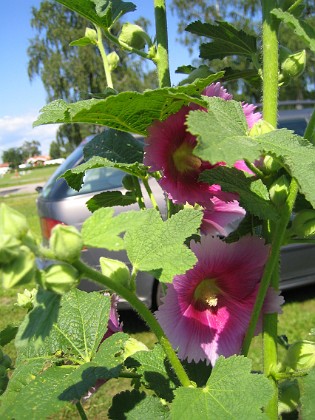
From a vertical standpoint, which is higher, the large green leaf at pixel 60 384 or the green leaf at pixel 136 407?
the large green leaf at pixel 60 384

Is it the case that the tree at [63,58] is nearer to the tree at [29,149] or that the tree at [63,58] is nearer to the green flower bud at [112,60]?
the green flower bud at [112,60]

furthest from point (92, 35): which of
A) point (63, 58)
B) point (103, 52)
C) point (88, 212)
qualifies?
point (63, 58)

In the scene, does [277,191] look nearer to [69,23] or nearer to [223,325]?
[223,325]

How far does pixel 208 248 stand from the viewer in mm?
549

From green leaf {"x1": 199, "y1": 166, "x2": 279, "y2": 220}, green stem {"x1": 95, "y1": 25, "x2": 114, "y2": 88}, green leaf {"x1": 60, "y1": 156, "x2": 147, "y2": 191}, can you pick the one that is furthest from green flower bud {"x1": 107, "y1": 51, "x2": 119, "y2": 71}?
green leaf {"x1": 199, "y1": 166, "x2": 279, "y2": 220}

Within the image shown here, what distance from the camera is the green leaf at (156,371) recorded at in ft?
1.81

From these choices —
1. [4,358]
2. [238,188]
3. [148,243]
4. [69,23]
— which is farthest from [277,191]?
[69,23]

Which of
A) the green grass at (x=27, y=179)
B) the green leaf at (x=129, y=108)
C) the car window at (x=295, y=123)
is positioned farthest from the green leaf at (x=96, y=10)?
the green grass at (x=27, y=179)

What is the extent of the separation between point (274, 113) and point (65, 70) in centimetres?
1330

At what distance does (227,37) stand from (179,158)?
21 centimetres

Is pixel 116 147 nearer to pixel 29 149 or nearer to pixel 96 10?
pixel 96 10

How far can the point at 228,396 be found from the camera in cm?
46

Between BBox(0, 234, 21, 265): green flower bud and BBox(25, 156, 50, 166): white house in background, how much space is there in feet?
151

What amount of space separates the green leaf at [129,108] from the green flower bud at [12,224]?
0.47 ft
